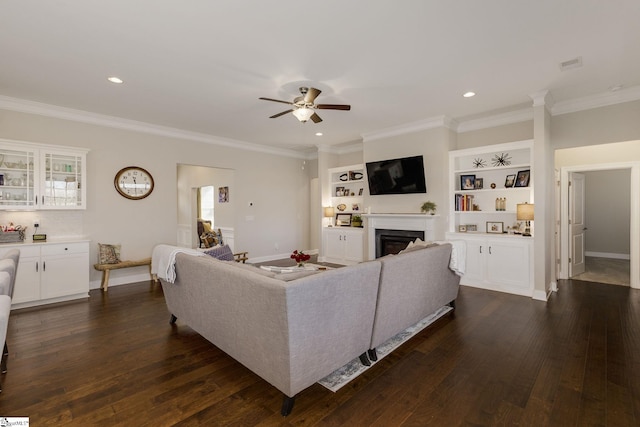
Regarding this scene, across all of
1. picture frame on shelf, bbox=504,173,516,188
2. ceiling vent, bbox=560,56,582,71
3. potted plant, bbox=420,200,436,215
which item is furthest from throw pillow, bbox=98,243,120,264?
ceiling vent, bbox=560,56,582,71

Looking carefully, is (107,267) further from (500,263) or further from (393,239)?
(500,263)

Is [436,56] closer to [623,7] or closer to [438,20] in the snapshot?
[438,20]

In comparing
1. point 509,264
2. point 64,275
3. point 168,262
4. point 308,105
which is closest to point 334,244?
point 509,264

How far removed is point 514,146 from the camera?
14.9 feet

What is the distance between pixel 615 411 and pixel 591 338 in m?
1.28

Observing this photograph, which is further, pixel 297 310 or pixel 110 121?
pixel 110 121

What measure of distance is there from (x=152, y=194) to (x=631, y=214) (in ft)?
26.3

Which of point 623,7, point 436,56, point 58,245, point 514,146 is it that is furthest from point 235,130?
point 623,7

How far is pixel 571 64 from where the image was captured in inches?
129

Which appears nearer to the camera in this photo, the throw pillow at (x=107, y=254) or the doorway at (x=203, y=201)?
the throw pillow at (x=107, y=254)

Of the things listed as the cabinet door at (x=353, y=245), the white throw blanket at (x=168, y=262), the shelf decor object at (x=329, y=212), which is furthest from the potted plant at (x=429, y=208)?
the white throw blanket at (x=168, y=262)

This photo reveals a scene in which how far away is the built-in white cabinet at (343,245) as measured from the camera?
6.66m

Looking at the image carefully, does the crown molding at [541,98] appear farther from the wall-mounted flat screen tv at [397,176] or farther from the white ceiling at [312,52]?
the wall-mounted flat screen tv at [397,176]

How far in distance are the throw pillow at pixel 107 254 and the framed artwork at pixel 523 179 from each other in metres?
6.53
